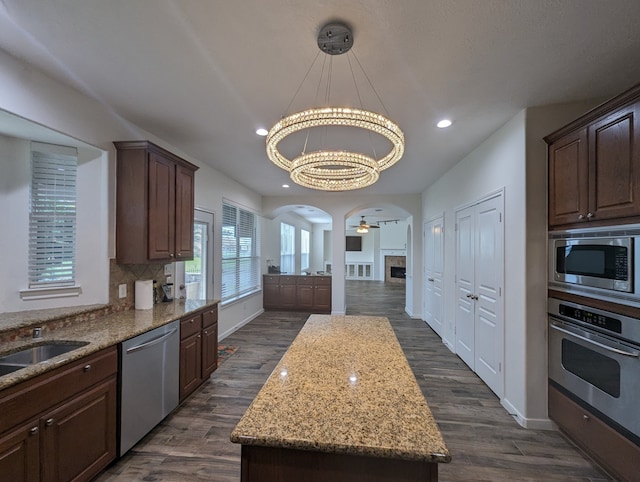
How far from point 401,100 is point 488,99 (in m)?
0.73

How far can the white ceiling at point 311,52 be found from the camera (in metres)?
1.55

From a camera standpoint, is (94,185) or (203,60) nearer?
(203,60)

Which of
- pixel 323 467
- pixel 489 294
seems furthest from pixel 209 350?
pixel 489 294

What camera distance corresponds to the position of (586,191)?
206cm

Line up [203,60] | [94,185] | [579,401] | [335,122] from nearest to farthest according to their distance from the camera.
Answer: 1. [335,122]
2. [203,60]
3. [579,401]
4. [94,185]

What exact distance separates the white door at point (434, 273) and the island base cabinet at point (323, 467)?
4.33 metres

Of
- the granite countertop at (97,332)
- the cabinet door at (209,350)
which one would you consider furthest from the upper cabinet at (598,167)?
the cabinet door at (209,350)

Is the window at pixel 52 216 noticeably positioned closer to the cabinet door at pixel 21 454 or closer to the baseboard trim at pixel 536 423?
the cabinet door at pixel 21 454

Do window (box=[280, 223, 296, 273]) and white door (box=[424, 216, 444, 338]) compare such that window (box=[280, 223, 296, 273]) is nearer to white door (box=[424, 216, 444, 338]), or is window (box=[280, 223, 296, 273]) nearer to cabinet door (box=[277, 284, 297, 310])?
cabinet door (box=[277, 284, 297, 310])

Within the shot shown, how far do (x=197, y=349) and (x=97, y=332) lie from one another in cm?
105

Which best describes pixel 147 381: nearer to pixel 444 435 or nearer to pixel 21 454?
pixel 21 454

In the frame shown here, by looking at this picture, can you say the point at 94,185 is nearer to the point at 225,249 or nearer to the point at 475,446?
the point at 225,249

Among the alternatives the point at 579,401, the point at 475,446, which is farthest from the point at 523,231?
the point at 475,446

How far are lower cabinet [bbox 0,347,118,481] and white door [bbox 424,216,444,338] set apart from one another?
15.1 feet
